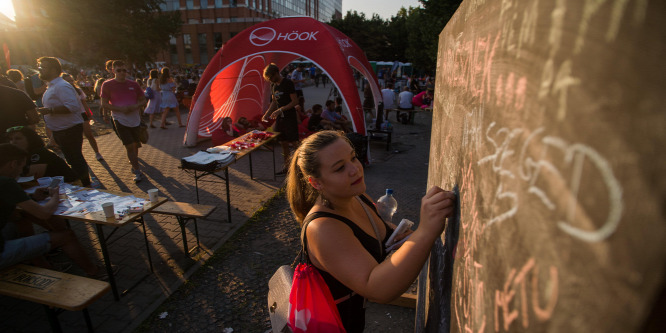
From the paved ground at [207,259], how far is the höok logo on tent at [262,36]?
139 inches

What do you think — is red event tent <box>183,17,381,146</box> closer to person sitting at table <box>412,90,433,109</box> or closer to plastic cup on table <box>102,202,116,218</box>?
person sitting at table <box>412,90,433,109</box>

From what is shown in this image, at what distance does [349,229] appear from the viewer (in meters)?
1.58

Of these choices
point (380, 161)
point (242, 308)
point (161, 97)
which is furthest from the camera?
point (161, 97)

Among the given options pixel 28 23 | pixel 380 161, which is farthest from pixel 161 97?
pixel 28 23

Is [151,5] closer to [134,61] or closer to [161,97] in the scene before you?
[134,61]

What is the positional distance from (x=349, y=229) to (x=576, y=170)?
45.4 inches

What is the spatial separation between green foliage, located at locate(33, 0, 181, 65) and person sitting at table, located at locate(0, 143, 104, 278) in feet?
94.7

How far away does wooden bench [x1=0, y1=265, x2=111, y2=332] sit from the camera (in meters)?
2.67

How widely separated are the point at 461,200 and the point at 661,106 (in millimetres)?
953

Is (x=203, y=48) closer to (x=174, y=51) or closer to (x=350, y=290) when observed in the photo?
(x=174, y=51)

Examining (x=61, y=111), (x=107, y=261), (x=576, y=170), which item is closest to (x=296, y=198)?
(x=576, y=170)

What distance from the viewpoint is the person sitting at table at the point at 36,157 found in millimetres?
4242

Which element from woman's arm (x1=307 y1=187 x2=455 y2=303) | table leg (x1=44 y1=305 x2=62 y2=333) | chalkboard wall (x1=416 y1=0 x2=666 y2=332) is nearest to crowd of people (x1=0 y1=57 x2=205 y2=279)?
table leg (x1=44 y1=305 x2=62 y2=333)

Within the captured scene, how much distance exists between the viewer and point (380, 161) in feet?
29.1
